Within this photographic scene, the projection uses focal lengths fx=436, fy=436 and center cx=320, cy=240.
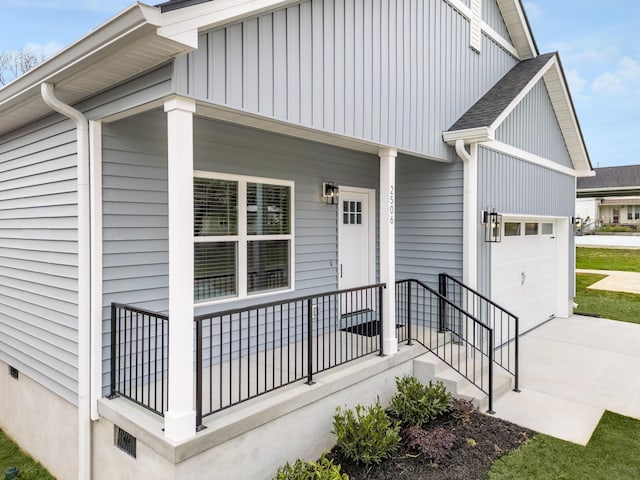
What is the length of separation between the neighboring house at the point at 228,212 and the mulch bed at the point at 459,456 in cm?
61

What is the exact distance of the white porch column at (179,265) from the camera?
3191 mm

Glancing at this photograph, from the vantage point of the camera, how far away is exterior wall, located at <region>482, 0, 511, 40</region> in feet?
25.4

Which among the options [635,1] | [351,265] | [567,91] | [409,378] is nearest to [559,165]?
[567,91]

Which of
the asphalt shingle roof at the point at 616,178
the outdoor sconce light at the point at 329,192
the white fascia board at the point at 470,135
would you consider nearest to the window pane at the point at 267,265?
the outdoor sconce light at the point at 329,192

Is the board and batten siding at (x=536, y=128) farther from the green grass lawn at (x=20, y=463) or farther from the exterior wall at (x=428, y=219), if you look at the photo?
the green grass lawn at (x=20, y=463)

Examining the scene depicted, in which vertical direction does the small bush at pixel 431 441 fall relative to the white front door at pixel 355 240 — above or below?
below

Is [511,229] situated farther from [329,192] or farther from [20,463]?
[20,463]

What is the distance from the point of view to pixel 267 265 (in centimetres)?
565

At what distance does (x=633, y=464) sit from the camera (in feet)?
13.6

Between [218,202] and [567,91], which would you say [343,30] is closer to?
[218,202]

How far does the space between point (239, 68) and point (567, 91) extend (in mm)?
7747

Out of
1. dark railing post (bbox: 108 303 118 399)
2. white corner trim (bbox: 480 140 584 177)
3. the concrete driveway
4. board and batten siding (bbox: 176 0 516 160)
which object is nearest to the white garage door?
the concrete driveway

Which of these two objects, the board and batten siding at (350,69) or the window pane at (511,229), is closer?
the board and batten siding at (350,69)

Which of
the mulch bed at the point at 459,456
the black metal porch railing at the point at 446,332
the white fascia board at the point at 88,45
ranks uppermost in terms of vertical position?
the white fascia board at the point at 88,45
